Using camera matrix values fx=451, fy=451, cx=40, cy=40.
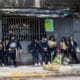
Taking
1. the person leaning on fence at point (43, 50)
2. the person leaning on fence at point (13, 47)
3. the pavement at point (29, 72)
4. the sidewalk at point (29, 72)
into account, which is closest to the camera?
the pavement at point (29, 72)

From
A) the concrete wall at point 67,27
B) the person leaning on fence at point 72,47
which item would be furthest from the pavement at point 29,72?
the concrete wall at point 67,27

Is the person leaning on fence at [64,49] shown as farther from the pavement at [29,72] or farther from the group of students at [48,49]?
the pavement at [29,72]

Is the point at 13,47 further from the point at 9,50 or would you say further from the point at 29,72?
the point at 29,72

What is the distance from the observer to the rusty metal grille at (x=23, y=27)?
2384 cm

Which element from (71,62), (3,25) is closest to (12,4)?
(3,25)

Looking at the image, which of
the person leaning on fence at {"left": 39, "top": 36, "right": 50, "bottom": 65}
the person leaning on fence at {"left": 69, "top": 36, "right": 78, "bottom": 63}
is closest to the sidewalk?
the person leaning on fence at {"left": 39, "top": 36, "right": 50, "bottom": 65}

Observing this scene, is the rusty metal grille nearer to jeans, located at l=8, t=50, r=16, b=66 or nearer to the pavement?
jeans, located at l=8, t=50, r=16, b=66

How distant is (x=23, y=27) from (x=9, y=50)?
167 centimetres

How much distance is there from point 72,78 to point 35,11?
6007 mm

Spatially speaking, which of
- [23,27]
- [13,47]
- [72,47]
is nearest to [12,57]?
[13,47]

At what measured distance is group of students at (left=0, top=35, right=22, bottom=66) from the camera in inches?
906

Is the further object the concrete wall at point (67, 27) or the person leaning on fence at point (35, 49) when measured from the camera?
the concrete wall at point (67, 27)

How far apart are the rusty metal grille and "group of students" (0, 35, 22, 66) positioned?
496 millimetres

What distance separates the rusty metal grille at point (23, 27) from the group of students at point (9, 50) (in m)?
Answer: 0.50
